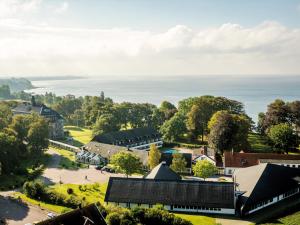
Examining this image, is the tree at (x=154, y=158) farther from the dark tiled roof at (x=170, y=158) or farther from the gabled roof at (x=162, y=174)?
the gabled roof at (x=162, y=174)

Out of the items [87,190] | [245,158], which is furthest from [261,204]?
[87,190]

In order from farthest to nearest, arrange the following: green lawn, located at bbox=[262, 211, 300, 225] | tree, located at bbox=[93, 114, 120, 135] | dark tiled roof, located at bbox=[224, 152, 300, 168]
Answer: tree, located at bbox=[93, 114, 120, 135]
dark tiled roof, located at bbox=[224, 152, 300, 168]
green lawn, located at bbox=[262, 211, 300, 225]

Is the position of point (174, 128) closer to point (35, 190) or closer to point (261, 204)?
point (261, 204)

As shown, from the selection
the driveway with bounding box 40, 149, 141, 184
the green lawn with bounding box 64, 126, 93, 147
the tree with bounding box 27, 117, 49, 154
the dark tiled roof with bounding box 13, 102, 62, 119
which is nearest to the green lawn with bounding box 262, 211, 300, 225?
the driveway with bounding box 40, 149, 141, 184

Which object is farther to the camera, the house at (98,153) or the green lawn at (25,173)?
the house at (98,153)

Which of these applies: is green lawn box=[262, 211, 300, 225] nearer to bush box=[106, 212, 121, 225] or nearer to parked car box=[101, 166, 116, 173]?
bush box=[106, 212, 121, 225]

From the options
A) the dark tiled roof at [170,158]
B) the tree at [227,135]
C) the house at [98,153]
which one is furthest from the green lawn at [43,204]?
the tree at [227,135]

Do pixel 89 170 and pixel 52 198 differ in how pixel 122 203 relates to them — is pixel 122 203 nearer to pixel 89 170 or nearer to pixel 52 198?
pixel 52 198
